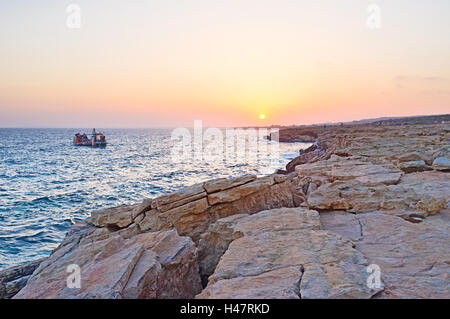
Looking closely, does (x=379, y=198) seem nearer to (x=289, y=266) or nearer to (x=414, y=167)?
(x=289, y=266)

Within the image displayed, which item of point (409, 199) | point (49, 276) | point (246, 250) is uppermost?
point (409, 199)

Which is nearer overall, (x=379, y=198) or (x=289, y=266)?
(x=289, y=266)

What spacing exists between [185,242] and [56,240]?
41.6ft

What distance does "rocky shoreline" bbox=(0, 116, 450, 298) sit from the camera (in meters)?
4.23

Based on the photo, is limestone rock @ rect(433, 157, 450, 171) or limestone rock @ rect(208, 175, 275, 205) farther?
limestone rock @ rect(433, 157, 450, 171)

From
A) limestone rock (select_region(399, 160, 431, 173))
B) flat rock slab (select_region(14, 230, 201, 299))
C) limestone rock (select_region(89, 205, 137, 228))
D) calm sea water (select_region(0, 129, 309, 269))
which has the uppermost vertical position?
limestone rock (select_region(399, 160, 431, 173))

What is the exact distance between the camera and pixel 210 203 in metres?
9.95

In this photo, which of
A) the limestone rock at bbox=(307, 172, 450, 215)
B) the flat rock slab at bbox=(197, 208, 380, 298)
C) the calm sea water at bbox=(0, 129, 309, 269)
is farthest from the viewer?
the calm sea water at bbox=(0, 129, 309, 269)

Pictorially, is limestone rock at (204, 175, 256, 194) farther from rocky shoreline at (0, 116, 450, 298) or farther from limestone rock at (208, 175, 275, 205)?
limestone rock at (208, 175, 275, 205)

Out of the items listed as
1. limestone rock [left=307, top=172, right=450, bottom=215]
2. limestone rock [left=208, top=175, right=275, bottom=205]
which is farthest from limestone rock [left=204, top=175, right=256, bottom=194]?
limestone rock [left=307, top=172, right=450, bottom=215]

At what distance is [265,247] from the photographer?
18.2 ft

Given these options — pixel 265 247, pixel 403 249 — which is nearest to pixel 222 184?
pixel 265 247
